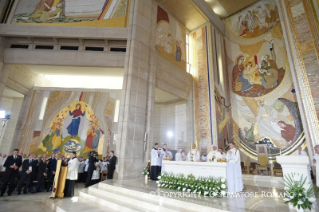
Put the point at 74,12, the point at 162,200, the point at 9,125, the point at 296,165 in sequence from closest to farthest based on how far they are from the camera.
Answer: the point at 296,165 < the point at 162,200 < the point at 74,12 < the point at 9,125

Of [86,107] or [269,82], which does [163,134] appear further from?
[269,82]

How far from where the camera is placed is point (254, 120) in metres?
12.4

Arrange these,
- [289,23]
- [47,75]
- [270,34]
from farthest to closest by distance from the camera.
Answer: [270,34], [47,75], [289,23]

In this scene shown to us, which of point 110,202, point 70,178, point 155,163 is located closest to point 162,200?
point 110,202

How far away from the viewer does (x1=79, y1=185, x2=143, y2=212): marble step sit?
4.28m

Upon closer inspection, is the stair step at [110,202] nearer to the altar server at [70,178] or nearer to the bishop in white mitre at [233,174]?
the altar server at [70,178]

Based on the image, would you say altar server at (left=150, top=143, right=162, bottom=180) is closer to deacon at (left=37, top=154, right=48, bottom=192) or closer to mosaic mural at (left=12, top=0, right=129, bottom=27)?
deacon at (left=37, top=154, right=48, bottom=192)

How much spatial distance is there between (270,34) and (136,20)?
375 inches

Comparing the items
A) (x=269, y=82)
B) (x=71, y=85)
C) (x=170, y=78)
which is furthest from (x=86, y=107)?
(x=269, y=82)

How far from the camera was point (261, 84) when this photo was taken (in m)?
12.7

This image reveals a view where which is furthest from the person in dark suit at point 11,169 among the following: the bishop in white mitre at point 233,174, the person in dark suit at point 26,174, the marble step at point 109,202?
the bishop in white mitre at point 233,174

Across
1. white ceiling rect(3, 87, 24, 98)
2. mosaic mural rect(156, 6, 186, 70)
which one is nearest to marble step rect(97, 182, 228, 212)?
mosaic mural rect(156, 6, 186, 70)

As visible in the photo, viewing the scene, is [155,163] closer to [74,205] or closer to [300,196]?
[74,205]

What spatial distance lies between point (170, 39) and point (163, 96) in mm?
3850
